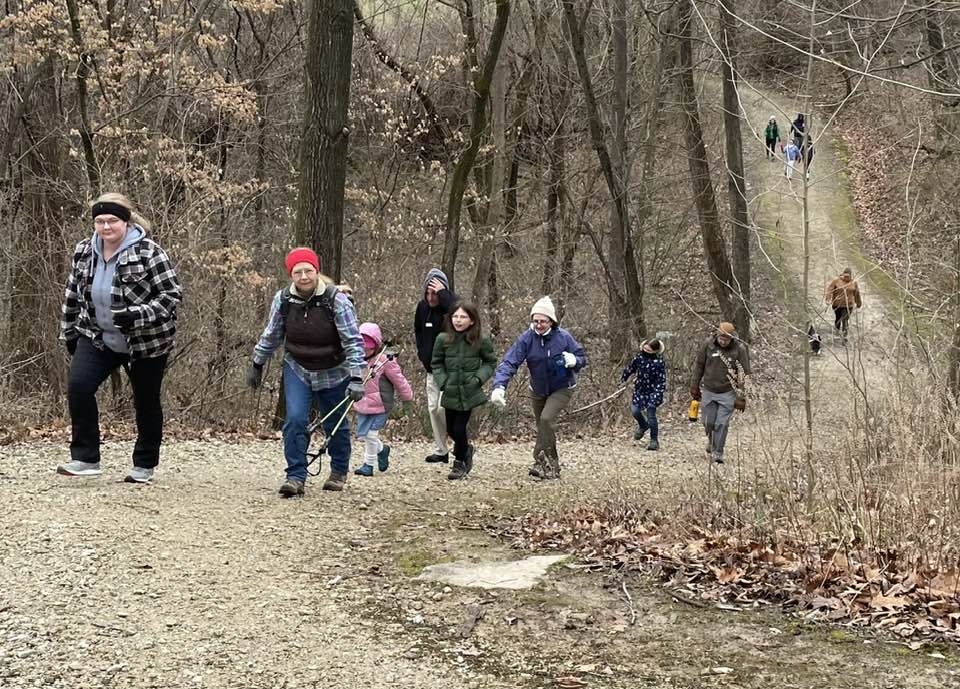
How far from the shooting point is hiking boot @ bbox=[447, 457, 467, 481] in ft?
33.2

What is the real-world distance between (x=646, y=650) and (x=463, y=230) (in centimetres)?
1801

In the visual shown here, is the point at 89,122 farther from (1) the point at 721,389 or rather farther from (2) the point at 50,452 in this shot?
(1) the point at 721,389

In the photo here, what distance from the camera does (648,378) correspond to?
14.3 m

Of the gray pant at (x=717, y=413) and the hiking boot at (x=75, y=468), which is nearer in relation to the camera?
the hiking boot at (x=75, y=468)

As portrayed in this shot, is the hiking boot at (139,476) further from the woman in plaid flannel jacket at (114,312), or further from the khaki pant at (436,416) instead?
the khaki pant at (436,416)

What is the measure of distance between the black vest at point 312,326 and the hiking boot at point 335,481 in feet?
3.64

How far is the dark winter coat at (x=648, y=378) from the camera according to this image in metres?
14.2

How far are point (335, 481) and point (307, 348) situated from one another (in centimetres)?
131

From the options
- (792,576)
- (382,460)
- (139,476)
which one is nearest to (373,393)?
(382,460)

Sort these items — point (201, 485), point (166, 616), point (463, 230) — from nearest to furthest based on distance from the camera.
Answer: point (166, 616)
point (201, 485)
point (463, 230)

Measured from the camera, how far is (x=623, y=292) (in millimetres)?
21172

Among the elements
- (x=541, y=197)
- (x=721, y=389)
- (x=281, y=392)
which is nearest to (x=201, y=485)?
(x=281, y=392)

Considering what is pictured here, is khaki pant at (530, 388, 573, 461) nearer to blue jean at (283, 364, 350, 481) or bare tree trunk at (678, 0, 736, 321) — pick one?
blue jean at (283, 364, 350, 481)

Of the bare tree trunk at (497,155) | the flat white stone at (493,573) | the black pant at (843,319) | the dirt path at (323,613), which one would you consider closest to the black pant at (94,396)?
the dirt path at (323,613)
